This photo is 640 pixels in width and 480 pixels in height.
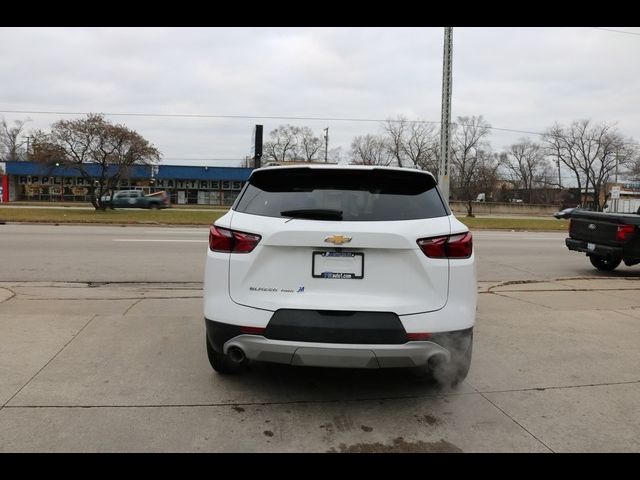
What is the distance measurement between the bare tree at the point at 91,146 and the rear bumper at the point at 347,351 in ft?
95.0

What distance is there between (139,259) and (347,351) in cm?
877

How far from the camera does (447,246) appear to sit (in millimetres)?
3432

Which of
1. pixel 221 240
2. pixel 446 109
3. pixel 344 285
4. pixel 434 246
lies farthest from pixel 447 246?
pixel 446 109

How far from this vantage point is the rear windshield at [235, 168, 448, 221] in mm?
3484

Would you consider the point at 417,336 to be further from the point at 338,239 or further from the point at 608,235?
the point at 608,235

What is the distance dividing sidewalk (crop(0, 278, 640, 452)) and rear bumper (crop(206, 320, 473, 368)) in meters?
0.44

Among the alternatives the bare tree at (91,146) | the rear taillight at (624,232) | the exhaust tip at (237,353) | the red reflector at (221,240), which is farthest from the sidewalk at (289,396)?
the bare tree at (91,146)

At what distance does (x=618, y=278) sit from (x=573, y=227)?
138cm

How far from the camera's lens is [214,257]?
3.58 meters

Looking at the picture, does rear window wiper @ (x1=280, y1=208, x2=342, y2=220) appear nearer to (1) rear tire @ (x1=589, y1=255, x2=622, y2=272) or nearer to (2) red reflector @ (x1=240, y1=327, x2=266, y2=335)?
(2) red reflector @ (x1=240, y1=327, x2=266, y2=335)

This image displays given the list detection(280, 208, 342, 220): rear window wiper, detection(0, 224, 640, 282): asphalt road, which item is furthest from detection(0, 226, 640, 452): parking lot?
detection(0, 224, 640, 282): asphalt road
